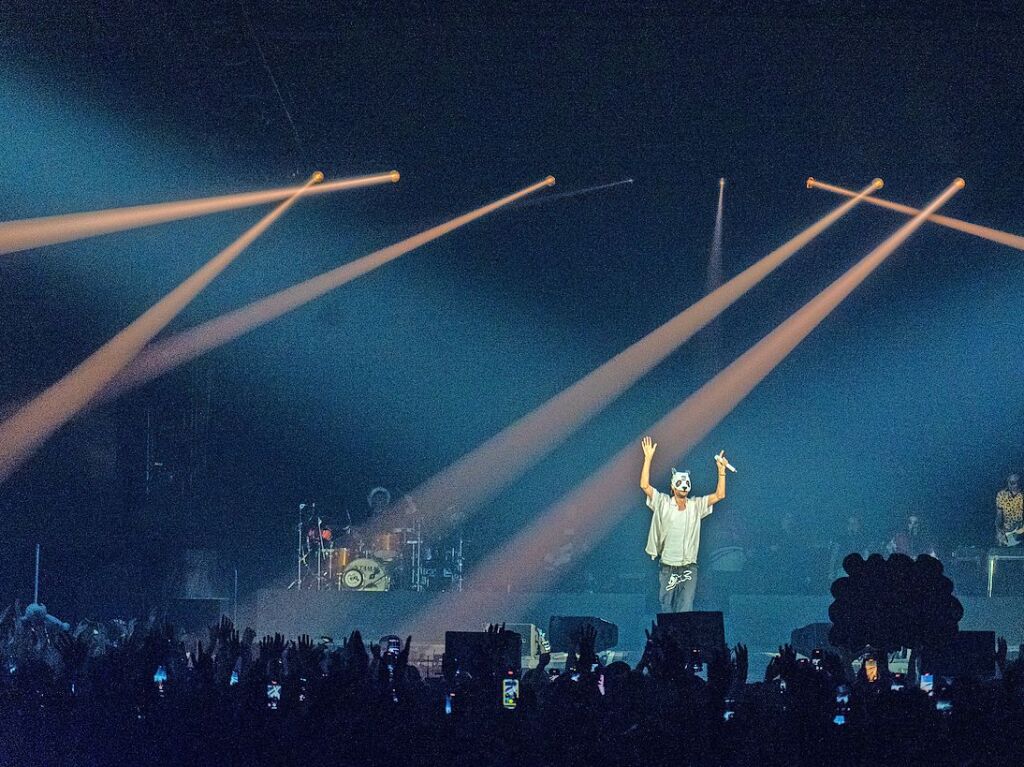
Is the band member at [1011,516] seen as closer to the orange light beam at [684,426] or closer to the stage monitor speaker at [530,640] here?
the orange light beam at [684,426]

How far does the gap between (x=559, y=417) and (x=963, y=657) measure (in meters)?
11.0

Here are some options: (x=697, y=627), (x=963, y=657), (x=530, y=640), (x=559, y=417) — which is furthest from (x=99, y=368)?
(x=963, y=657)

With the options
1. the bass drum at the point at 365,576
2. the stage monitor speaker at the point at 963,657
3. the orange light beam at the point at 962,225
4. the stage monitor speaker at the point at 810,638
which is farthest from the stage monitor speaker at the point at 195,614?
the orange light beam at the point at 962,225

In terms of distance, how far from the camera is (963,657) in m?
7.47

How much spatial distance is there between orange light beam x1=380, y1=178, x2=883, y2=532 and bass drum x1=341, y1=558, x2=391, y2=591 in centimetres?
225

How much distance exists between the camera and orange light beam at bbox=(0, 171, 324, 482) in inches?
497

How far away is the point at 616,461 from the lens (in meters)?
18.2

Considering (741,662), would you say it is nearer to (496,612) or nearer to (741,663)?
(741,663)

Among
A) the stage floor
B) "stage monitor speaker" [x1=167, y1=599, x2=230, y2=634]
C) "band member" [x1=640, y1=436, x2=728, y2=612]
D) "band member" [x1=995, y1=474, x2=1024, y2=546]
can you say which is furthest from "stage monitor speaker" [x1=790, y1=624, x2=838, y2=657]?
"band member" [x1=995, y1=474, x2=1024, y2=546]

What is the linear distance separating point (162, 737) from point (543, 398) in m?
14.0

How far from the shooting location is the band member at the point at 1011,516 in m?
15.6

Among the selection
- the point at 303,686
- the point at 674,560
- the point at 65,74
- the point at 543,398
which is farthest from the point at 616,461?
the point at 303,686

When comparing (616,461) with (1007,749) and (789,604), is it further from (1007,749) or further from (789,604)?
(1007,749)

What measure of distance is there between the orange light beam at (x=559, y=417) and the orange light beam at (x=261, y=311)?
285cm
